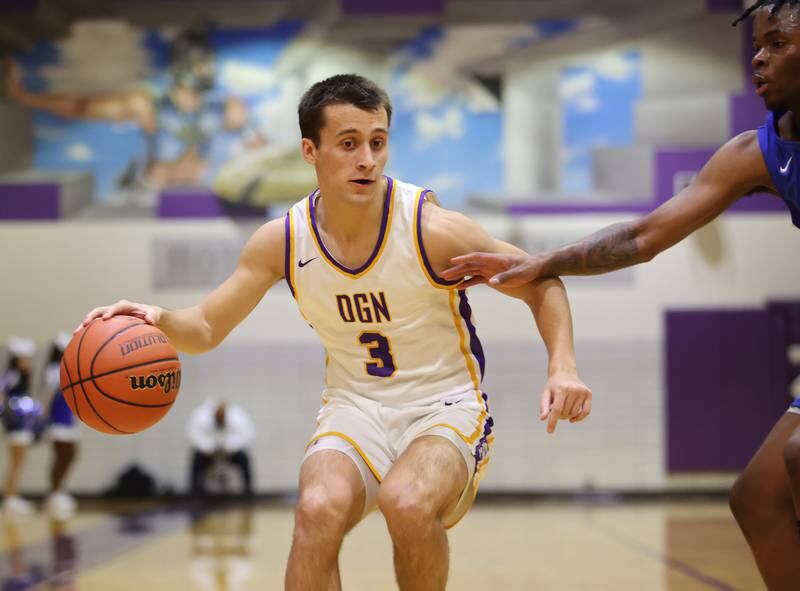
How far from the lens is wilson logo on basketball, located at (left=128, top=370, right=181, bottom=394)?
12.7 ft

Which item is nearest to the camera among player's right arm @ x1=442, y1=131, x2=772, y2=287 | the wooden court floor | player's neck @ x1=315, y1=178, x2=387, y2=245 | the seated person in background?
player's right arm @ x1=442, y1=131, x2=772, y2=287

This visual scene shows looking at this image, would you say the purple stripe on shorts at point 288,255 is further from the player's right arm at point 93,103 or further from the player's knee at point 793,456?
the player's right arm at point 93,103

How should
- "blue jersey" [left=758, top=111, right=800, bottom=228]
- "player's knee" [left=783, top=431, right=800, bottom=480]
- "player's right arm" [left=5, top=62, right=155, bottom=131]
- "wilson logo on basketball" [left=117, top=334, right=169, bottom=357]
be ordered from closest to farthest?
"player's knee" [left=783, top=431, right=800, bottom=480], "blue jersey" [left=758, top=111, right=800, bottom=228], "wilson logo on basketball" [left=117, top=334, right=169, bottom=357], "player's right arm" [left=5, top=62, right=155, bottom=131]

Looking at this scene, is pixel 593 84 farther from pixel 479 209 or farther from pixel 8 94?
pixel 8 94

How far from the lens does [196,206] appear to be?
39.1ft

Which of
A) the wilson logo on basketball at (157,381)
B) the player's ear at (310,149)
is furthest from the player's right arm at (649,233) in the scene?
the wilson logo on basketball at (157,381)

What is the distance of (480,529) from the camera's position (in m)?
9.45

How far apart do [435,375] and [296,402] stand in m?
7.94

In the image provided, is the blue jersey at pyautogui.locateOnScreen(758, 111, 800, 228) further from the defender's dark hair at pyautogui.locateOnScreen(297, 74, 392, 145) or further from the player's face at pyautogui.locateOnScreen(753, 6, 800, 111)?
the defender's dark hair at pyautogui.locateOnScreen(297, 74, 392, 145)

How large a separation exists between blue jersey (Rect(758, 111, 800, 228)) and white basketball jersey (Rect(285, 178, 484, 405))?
1191mm

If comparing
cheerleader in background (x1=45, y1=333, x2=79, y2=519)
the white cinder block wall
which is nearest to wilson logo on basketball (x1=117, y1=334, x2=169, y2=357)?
cheerleader in background (x1=45, y1=333, x2=79, y2=519)

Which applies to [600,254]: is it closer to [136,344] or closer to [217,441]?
[136,344]

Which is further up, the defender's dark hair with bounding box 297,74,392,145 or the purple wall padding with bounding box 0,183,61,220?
the purple wall padding with bounding box 0,183,61,220

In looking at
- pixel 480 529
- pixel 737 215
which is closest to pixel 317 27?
pixel 737 215
